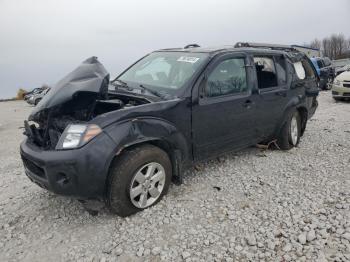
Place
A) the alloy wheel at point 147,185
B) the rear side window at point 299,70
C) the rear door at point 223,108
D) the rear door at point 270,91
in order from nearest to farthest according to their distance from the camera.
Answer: the alloy wheel at point 147,185 < the rear door at point 223,108 < the rear door at point 270,91 < the rear side window at point 299,70

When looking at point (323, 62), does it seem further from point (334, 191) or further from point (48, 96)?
point (48, 96)

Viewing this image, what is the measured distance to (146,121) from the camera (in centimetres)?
344

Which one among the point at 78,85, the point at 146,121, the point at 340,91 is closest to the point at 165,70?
the point at 146,121

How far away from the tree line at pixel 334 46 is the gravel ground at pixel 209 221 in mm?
50424

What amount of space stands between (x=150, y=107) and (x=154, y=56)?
165cm

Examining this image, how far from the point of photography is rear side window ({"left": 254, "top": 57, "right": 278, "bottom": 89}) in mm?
4883

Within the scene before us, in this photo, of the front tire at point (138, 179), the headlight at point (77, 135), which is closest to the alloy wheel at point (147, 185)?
the front tire at point (138, 179)

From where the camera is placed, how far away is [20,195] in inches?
165

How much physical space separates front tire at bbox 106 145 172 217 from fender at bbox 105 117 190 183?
0.10 meters

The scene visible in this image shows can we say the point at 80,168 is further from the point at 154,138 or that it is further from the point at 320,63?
the point at 320,63

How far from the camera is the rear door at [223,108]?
3.99 m

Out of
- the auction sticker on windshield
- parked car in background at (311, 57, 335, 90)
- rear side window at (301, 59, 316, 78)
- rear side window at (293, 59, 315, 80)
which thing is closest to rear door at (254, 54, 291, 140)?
rear side window at (293, 59, 315, 80)

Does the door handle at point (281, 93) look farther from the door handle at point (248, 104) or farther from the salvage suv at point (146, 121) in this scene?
the door handle at point (248, 104)

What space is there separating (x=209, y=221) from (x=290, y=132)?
9.28ft
